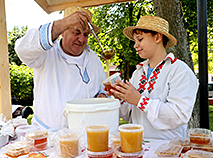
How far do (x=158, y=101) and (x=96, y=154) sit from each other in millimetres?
839

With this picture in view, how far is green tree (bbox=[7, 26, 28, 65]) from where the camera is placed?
18052 mm

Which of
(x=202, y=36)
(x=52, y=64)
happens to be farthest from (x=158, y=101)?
(x=52, y=64)

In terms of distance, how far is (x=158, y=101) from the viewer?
185 cm

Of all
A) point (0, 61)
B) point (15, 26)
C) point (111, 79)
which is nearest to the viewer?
point (111, 79)

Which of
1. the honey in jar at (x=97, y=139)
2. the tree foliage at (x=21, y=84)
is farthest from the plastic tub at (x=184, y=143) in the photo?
the tree foliage at (x=21, y=84)

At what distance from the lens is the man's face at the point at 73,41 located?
2320mm

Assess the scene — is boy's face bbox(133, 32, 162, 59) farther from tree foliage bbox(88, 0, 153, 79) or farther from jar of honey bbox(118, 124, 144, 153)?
tree foliage bbox(88, 0, 153, 79)

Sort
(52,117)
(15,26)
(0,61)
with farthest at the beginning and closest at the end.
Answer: (15,26), (52,117), (0,61)

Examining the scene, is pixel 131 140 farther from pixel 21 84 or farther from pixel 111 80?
pixel 21 84

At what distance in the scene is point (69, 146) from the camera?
139 centimetres

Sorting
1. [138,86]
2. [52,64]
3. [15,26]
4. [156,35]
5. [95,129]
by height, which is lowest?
[95,129]

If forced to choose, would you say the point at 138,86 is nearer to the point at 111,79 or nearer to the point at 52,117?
the point at 111,79

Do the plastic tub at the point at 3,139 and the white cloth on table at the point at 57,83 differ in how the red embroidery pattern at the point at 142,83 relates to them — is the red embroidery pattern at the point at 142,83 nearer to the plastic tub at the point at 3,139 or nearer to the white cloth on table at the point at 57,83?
the white cloth on table at the point at 57,83

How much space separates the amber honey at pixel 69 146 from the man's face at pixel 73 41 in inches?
47.4
